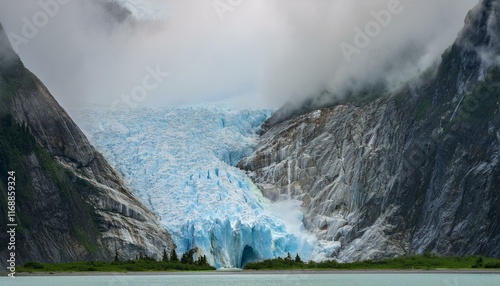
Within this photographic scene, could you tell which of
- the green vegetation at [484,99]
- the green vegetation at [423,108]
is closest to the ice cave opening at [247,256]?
the green vegetation at [423,108]

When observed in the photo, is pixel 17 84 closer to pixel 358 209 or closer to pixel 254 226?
pixel 254 226

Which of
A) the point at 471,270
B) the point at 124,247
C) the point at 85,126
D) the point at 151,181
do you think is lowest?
the point at 471,270

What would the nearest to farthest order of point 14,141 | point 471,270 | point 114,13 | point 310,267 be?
point 471,270 → point 310,267 → point 14,141 → point 114,13

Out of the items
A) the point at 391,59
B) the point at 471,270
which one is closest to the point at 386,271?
the point at 471,270

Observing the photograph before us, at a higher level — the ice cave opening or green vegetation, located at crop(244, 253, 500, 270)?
the ice cave opening

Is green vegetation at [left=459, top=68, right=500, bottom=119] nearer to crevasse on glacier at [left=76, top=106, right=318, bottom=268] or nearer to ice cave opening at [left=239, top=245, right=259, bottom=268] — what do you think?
crevasse on glacier at [left=76, top=106, right=318, bottom=268]

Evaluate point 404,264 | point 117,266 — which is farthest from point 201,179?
point 404,264

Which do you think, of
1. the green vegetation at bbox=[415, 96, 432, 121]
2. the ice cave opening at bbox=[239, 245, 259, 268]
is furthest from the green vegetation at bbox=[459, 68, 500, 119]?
the ice cave opening at bbox=[239, 245, 259, 268]
